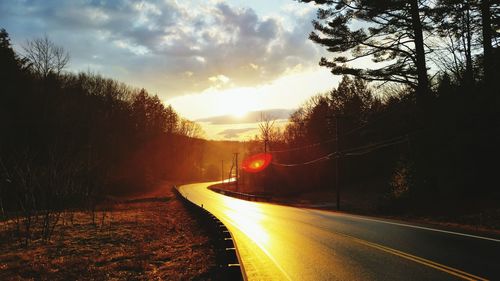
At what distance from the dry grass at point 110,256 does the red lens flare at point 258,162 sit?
50833 millimetres

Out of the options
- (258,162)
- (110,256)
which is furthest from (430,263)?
(258,162)

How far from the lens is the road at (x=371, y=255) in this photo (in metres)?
8.22

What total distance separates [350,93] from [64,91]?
42556mm

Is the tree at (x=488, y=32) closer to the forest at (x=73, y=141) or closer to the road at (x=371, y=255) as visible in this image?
the road at (x=371, y=255)

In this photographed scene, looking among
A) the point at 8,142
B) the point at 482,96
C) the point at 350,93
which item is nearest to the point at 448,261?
the point at 482,96

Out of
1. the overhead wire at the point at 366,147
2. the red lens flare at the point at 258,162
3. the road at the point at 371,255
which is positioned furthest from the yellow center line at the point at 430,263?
the red lens flare at the point at 258,162

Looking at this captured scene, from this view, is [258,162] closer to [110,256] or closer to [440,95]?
[440,95]

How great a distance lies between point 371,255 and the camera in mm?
10125

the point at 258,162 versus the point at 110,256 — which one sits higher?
the point at 258,162

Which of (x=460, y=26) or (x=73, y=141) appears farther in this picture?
(x=73, y=141)

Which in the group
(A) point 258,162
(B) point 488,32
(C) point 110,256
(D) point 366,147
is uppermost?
(B) point 488,32

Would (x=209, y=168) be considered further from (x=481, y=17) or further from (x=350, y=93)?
(x=481, y=17)

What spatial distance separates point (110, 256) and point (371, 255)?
25.5 ft

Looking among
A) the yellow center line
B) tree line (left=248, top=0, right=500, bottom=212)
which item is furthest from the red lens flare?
the yellow center line
